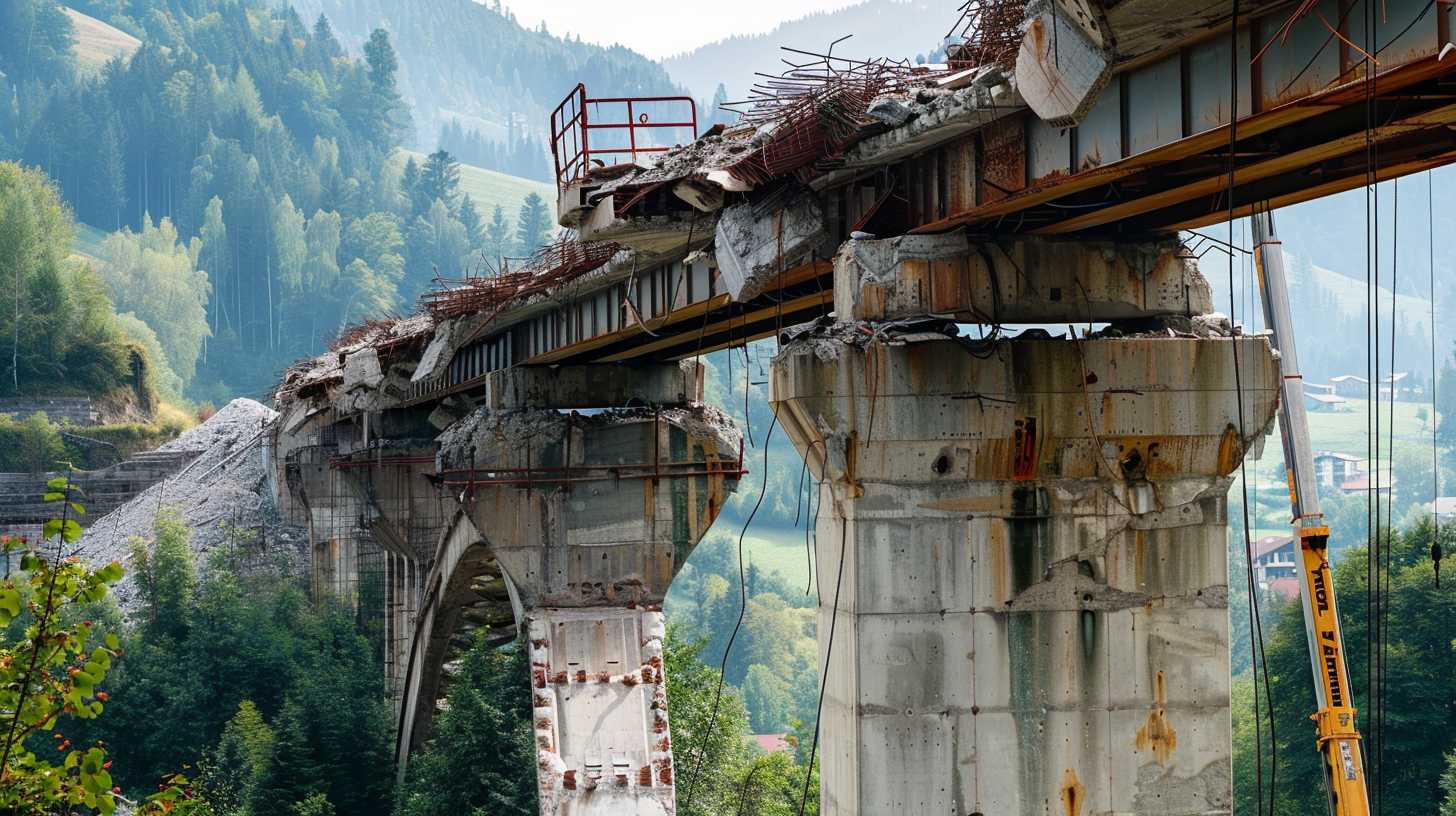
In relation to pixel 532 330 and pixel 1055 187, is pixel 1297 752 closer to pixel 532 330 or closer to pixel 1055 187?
pixel 532 330

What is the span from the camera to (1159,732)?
46.4 feet

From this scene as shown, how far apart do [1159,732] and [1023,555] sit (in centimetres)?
178

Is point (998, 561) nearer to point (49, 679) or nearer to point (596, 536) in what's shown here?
point (49, 679)

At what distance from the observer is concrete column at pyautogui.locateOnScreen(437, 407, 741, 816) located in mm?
28281

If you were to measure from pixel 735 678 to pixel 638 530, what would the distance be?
144807 millimetres

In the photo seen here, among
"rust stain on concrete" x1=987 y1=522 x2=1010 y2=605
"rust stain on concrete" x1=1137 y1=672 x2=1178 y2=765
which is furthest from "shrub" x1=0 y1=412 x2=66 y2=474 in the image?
"rust stain on concrete" x1=1137 y1=672 x2=1178 y2=765

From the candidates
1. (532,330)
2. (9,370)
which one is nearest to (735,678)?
(9,370)

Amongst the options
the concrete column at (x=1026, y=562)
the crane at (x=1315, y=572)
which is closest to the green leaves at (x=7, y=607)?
the concrete column at (x=1026, y=562)

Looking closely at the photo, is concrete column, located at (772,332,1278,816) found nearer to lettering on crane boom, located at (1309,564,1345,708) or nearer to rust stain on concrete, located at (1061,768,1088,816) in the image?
rust stain on concrete, located at (1061,768,1088,816)

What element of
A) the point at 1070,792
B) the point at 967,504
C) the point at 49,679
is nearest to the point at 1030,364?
the point at 967,504

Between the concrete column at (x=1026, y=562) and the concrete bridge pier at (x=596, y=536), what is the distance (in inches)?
555

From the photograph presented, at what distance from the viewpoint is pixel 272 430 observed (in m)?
74.3

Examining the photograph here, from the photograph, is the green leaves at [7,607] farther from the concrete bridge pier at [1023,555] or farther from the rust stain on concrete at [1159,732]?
the rust stain on concrete at [1159,732]

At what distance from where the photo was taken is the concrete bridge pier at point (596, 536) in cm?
2805
